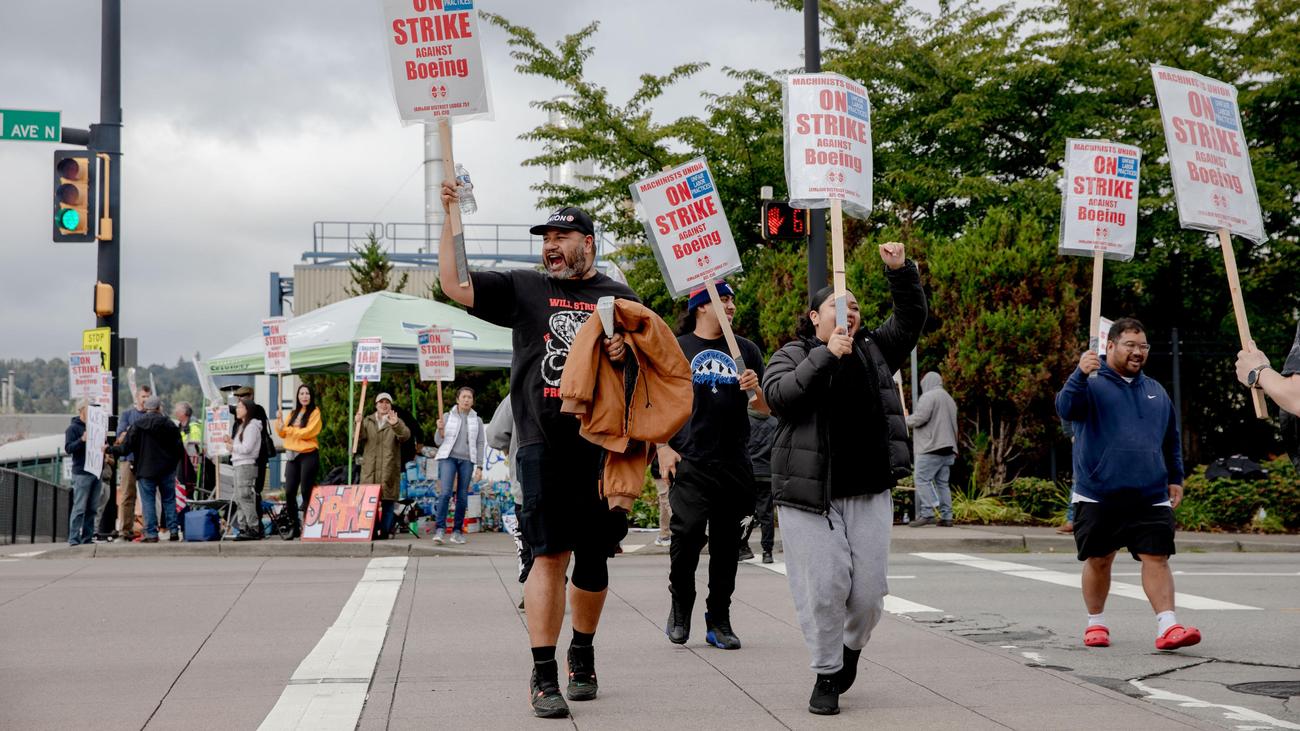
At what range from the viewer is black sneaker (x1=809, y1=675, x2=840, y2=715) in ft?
18.0

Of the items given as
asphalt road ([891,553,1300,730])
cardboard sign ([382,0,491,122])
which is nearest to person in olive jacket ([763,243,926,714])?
asphalt road ([891,553,1300,730])

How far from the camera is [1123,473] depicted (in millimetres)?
7254

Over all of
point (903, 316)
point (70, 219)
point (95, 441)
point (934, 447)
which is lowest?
point (934, 447)

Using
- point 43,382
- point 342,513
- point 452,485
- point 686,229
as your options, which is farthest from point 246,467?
point 43,382

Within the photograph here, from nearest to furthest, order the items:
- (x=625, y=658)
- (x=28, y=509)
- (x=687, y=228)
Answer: (x=625, y=658), (x=687, y=228), (x=28, y=509)

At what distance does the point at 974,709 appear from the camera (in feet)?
18.4

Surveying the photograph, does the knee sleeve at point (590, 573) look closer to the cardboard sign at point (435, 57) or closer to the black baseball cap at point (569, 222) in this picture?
the black baseball cap at point (569, 222)

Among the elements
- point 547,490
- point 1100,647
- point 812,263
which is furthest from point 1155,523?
point 812,263

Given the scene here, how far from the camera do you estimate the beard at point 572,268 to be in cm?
576

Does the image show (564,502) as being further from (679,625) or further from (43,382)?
(43,382)

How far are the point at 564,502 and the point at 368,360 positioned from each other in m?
12.0

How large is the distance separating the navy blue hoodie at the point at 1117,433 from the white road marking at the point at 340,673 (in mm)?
3931

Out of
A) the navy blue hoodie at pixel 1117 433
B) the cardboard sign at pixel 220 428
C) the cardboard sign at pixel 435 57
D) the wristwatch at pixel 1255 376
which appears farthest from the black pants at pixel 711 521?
the cardboard sign at pixel 220 428

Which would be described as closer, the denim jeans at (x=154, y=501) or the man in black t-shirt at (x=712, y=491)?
the man in black t-shirt at (x=712, y=491)
